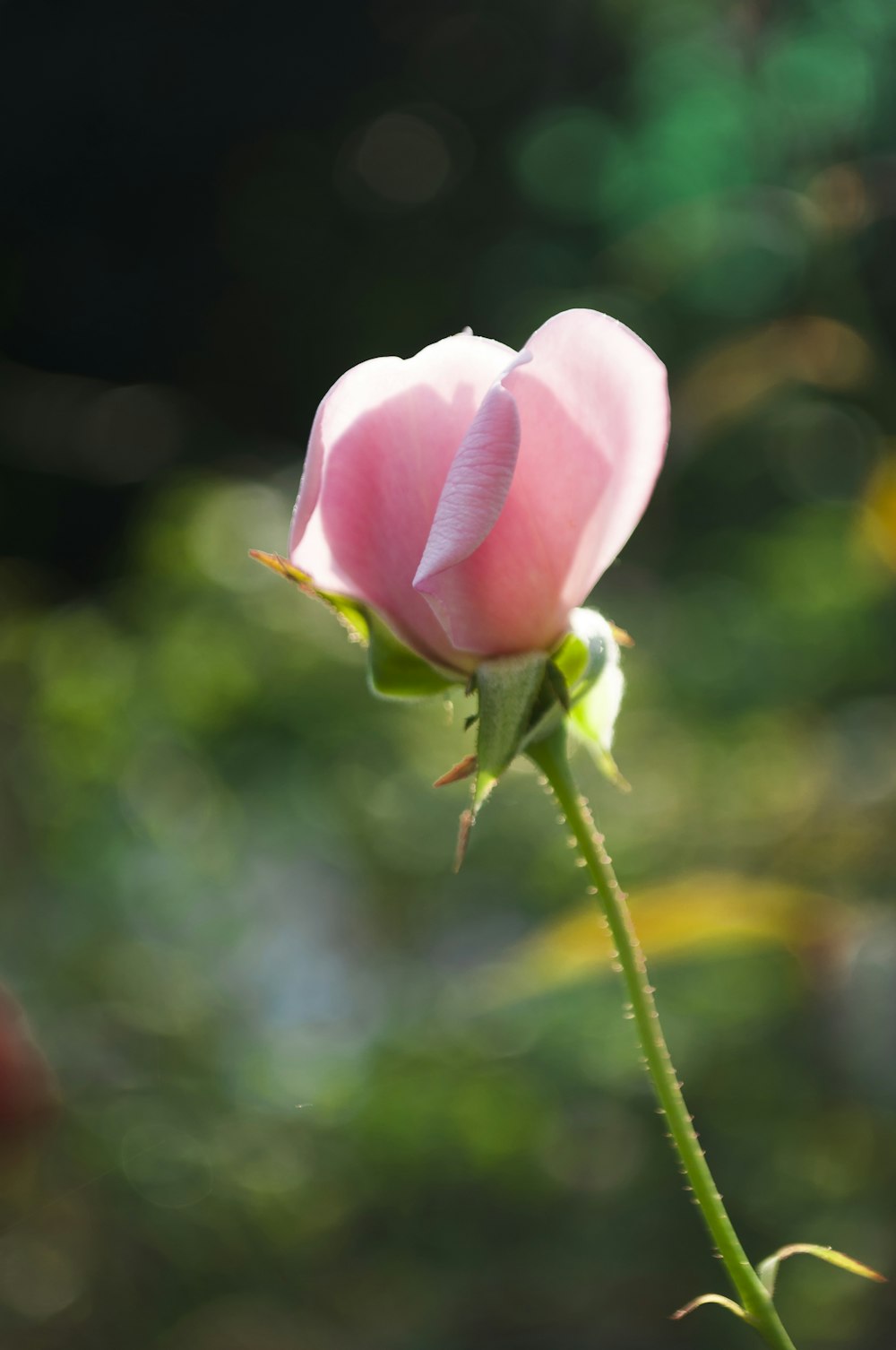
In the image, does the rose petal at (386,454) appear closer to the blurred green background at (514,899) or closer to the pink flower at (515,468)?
the pink flower at (515,468)

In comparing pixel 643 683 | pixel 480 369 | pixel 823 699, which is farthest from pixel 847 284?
pixel 480 369

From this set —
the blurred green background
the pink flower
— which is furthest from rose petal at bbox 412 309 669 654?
the blurred green background

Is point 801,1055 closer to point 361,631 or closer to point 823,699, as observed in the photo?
point 823,699

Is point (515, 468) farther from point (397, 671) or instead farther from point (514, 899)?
point (514, 899)

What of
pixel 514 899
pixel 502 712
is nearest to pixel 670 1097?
pixel 502 712

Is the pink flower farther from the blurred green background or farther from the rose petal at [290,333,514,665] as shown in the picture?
the blurred green background

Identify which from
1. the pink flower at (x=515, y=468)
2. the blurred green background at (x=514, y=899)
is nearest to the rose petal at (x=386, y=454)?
the pink flower at (x=515, y=468)

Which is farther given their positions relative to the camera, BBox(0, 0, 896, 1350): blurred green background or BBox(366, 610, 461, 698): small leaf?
BBox(0, 0, 896, 1350): blurred green background
